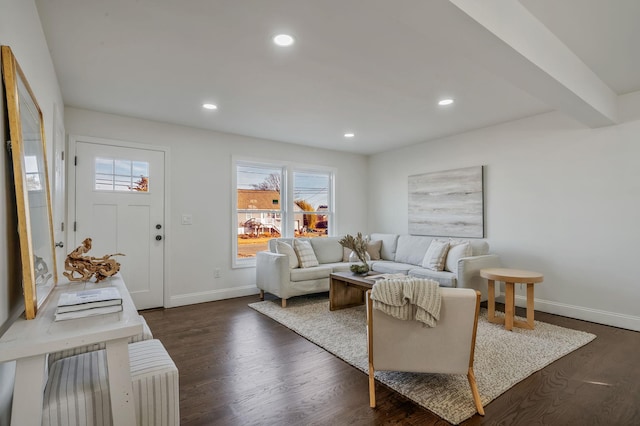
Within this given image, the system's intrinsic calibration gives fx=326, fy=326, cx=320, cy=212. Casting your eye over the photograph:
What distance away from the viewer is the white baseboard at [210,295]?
4.28 metres

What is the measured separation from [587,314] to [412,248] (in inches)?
82.6

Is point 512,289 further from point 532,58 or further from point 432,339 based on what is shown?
point 532,58

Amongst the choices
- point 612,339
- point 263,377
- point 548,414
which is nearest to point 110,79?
point 263,377

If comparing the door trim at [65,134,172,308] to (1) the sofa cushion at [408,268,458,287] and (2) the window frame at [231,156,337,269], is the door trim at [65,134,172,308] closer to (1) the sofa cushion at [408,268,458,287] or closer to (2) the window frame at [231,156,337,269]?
(2) the window frame at [231,156,337,269]

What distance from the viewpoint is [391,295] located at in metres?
1.95

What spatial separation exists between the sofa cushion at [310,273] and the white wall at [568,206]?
229 cm

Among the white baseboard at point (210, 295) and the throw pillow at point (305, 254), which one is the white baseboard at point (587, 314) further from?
the white baseboard at point (210, 295)

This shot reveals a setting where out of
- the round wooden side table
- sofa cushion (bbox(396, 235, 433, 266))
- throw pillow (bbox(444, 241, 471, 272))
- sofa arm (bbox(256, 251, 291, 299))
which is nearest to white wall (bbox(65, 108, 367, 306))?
sofa arm (bbox(256, 251, 291, 299))

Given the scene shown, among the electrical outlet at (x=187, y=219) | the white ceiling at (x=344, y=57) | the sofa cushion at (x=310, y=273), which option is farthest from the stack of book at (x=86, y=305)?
the electrical outlet at (x=187, y=219)

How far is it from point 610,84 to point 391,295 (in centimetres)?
318

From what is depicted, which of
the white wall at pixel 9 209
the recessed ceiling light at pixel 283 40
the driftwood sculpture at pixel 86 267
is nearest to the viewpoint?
the white wall at pixel 9 209

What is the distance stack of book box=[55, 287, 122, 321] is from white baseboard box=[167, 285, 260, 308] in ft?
10.1

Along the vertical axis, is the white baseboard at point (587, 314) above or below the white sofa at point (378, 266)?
below

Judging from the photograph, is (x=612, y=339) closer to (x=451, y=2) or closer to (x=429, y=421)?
(x=429, y=421)
